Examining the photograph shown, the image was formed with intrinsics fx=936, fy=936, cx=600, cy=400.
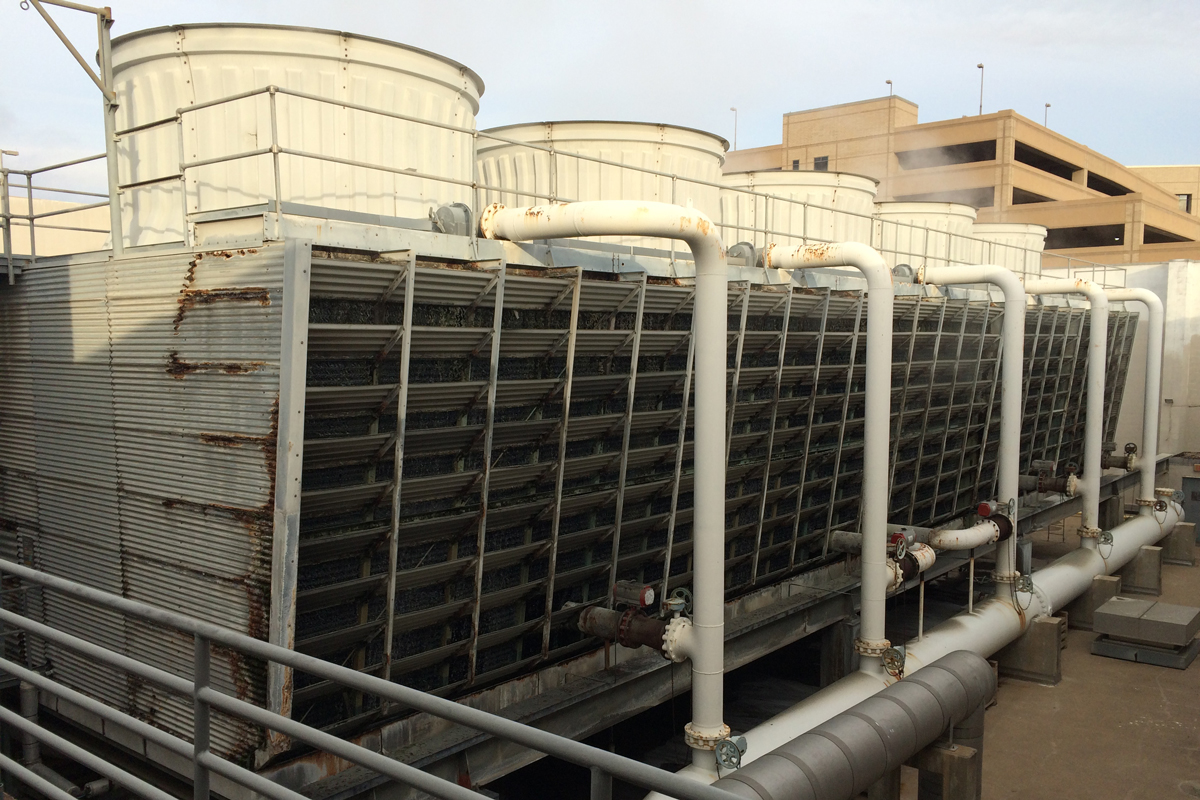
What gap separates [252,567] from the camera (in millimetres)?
6379

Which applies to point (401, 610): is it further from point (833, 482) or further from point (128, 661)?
point (833, 482)

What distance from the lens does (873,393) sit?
33.5 ft

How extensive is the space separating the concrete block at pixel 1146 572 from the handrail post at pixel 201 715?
19.6 meters

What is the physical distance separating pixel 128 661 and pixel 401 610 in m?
4.19

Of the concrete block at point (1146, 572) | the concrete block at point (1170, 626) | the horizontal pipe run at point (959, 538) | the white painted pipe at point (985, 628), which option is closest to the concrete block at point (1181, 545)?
the white painted pipe at point (985, 628)

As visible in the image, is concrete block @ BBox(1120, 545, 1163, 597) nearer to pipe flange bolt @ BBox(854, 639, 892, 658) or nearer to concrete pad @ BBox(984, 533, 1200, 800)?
concrete pad @ BBox(984, 533, 1200, 800)

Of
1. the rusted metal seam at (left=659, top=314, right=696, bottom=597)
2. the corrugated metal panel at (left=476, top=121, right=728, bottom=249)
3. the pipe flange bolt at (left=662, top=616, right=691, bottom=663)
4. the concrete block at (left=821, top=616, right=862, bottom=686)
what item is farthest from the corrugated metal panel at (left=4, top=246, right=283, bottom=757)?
the concrete block at (left=821, top=616, right=862, bottom=686)

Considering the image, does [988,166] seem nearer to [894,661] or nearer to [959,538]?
[959,538]

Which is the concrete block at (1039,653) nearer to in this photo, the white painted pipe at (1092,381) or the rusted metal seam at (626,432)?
the white painted pipe at (1092,381)

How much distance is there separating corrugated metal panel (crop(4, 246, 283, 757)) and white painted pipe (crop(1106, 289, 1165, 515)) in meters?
17.5

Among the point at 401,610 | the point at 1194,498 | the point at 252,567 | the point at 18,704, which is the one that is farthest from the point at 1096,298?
the point at 18,704

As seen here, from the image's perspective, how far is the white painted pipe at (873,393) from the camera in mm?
10117

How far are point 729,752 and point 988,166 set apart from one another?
38.7m

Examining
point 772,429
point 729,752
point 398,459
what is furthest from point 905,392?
point 398,459
